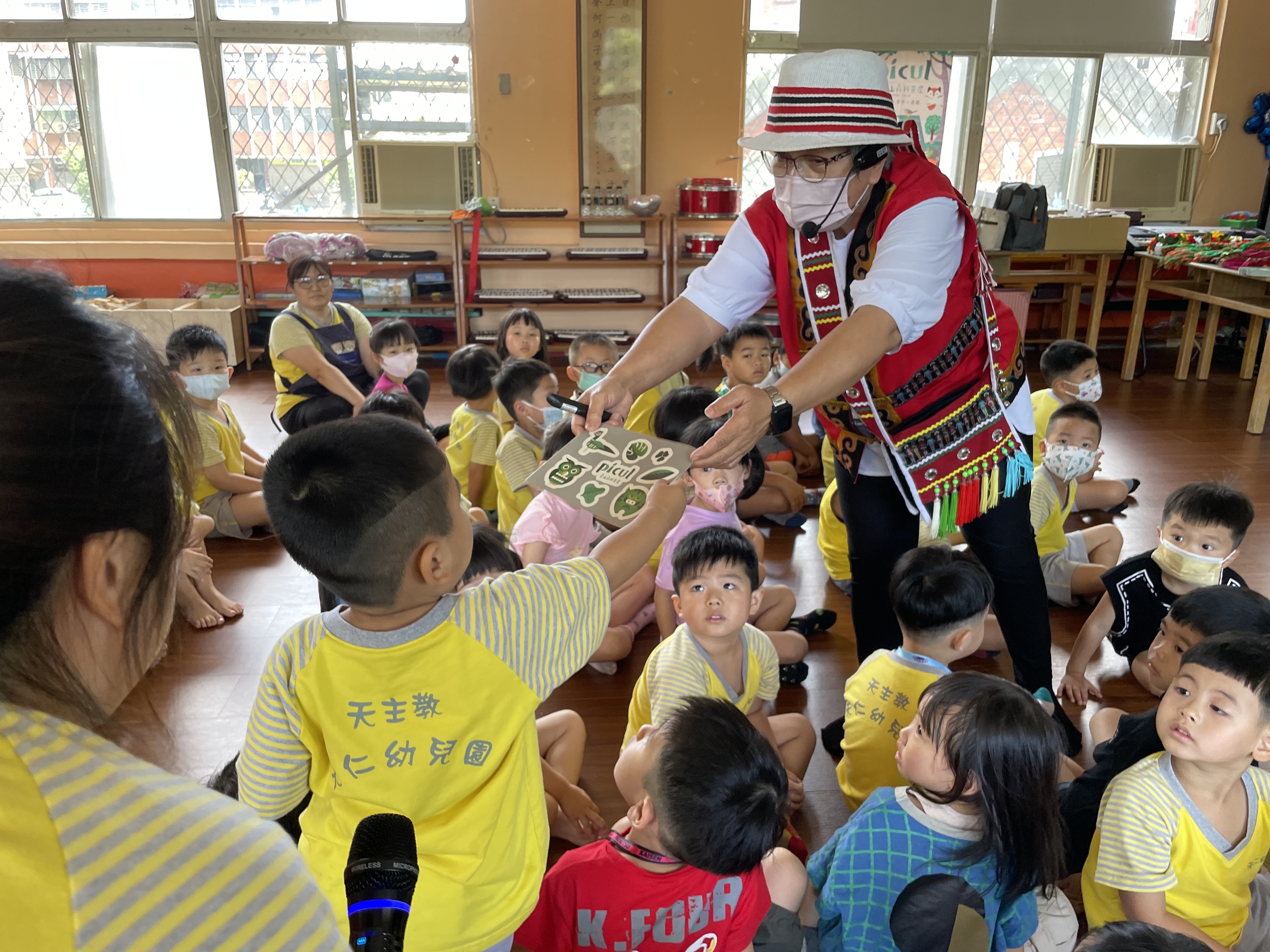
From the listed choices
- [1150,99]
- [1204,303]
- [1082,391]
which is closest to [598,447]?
[1082,391]

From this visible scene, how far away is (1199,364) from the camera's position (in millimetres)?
6137

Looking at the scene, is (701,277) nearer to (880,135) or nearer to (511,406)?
(880,135)

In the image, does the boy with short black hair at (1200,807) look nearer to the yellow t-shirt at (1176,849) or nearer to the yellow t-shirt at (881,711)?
the yellow t-shirt at (1176,849)

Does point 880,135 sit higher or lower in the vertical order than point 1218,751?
higher

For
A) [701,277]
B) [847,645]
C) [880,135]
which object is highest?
[880,135]

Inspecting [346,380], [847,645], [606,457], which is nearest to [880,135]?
[606,457]

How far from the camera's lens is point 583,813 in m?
1.92

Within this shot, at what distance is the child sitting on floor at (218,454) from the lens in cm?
336

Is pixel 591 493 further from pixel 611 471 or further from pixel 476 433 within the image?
pixel 476 433

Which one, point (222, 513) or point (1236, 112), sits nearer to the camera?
point (222, 513)

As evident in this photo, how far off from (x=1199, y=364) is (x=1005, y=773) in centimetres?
591

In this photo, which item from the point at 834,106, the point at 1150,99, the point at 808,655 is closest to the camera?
the point at 834,106

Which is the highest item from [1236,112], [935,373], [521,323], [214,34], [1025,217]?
[214,34]

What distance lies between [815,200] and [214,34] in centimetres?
621
